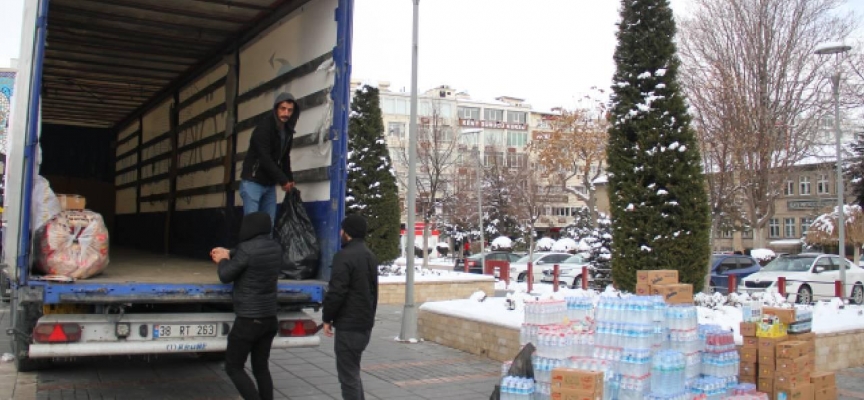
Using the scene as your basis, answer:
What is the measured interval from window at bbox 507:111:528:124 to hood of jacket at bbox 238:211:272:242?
79.5 metres

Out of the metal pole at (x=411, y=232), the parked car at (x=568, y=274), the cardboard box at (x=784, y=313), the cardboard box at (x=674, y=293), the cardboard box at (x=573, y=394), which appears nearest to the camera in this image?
the cardboard box at (x=573, y=394)

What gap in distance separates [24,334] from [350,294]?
10.5ft

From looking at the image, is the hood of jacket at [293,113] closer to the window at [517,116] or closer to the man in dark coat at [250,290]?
the man in dark coat at [250,290]

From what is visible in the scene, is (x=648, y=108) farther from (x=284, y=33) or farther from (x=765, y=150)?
(x=765, y=150)

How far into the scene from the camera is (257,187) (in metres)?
6.81

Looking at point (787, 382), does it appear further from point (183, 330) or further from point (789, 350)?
→ point (183, 330)

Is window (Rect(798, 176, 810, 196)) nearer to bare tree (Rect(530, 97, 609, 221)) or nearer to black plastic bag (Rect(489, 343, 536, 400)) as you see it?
bare tree (Rect(530, 97, 609, 221))

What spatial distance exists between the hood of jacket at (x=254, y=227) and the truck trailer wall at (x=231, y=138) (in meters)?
0.77

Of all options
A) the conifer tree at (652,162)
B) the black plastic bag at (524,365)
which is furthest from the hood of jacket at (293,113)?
the conifer tree at (652,162)

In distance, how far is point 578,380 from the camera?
5.34m

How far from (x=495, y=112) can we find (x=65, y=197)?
3060 inches

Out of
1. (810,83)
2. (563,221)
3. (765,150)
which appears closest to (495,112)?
(563,221)

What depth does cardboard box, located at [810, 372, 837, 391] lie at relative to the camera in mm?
6785

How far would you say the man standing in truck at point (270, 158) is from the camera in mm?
6523
